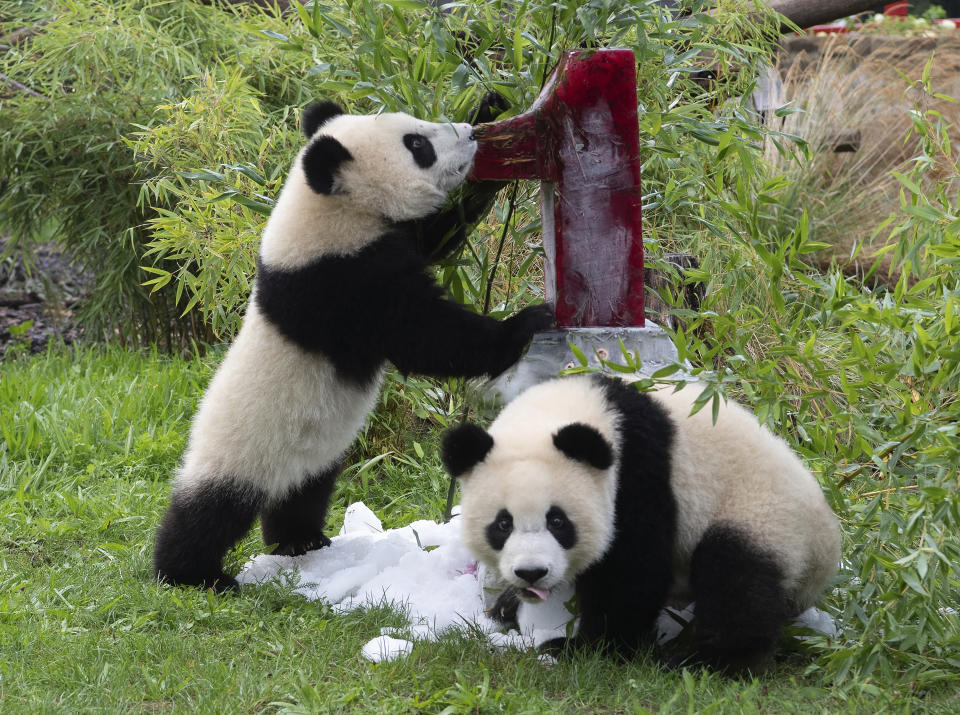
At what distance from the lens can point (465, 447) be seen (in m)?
2.54

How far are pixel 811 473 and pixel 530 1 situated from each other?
62.3 inches

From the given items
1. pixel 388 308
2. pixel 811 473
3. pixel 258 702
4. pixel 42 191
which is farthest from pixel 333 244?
pixel 42 191

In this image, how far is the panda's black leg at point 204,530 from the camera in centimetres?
319

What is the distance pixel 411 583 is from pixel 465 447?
88cm

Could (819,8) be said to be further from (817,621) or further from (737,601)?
(737,601)

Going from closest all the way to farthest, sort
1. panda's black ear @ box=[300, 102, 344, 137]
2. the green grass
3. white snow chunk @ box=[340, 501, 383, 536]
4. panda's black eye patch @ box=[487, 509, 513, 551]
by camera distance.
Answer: the green grass
panda's black eye patch @ box=[487, 509, 513, 551]
panda's black ear @ box=[300, 102, 344, 137]
white snow chunk @ box=[340, 501, 383, 536]

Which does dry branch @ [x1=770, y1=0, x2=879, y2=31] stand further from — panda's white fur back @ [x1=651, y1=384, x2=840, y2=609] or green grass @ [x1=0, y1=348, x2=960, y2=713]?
panda's white fur back @ [x1=651, y1=384, x2=840, y2=609]

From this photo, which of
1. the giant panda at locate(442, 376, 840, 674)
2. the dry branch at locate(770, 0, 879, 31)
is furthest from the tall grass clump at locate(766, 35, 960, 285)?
the giant panda at locate(442, 376, 840, 674)

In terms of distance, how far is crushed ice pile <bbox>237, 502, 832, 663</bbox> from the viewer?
286 centimetres

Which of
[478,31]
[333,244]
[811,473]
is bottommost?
[811,473]

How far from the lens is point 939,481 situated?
2.33 metres

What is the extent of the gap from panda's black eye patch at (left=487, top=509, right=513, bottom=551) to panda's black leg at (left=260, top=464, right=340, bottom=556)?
106 cm

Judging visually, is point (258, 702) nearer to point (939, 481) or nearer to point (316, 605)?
point (316, 605)

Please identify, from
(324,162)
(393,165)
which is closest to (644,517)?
(393,165)
